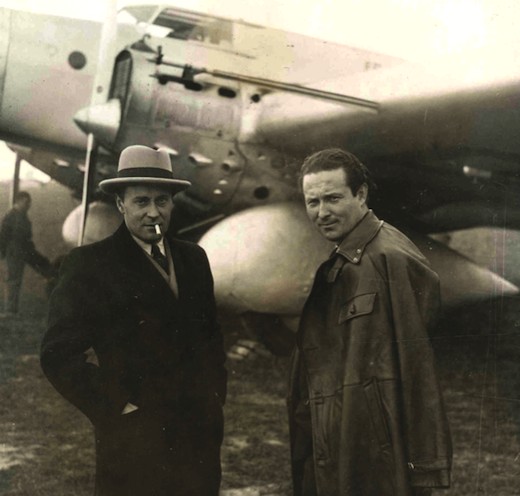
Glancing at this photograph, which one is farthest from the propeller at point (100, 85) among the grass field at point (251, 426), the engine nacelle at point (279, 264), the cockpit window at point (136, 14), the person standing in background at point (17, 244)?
the grass field at point (251, 426)

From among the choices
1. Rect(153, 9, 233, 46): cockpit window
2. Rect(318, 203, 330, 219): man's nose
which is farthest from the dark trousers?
Rect(153, 9, 233, 46): cockpit window

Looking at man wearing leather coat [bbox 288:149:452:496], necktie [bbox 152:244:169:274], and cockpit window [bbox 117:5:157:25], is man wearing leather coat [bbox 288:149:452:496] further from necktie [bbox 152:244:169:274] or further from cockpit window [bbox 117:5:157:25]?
cockpit window [bbox 117:5:157:25]

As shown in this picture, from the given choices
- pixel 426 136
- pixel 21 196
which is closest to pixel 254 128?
pixel 426 136

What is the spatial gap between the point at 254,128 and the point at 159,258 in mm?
2332

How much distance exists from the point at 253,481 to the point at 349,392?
54.3 inches

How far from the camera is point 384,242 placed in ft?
7.01

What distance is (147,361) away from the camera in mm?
2428

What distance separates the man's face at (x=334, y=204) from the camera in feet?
7.39

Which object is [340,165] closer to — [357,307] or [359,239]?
[359,239]

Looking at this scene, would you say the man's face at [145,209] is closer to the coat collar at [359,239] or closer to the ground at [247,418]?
the coat collar at [359,239]

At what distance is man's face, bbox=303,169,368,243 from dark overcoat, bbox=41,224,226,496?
587 millimetres

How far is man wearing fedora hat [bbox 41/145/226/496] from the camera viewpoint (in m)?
2.32

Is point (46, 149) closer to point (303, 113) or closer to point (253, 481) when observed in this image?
point (303, 113)

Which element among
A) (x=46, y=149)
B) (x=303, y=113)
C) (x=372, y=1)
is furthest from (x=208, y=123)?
(x=372, y=1)
